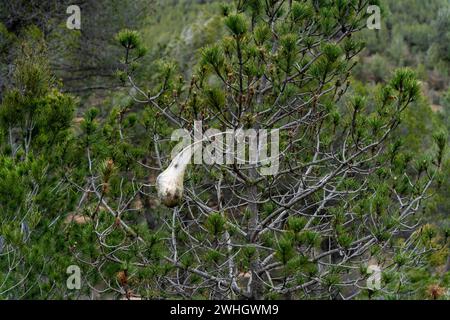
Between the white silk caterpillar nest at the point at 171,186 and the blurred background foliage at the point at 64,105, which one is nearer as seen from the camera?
the white silk caterpillar nest at the point at 171,186

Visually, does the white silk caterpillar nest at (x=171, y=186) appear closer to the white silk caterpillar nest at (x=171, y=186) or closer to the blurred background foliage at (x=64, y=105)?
the white silk caterpillar nest at (x=171, y=186)

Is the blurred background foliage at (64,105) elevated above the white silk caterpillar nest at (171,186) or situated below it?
below

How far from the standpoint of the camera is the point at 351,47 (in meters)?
3.71

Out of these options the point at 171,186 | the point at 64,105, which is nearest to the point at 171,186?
the point at 171,186

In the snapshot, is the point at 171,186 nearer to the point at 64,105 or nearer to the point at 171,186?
the point at 171,186

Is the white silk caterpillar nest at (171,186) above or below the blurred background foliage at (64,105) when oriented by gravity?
above

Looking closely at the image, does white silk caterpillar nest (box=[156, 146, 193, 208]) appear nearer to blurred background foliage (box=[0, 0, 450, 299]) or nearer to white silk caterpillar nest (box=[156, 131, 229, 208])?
white silk caterpillar nest (box=[156, 131, 229, 208])

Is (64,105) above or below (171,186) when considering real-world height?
below

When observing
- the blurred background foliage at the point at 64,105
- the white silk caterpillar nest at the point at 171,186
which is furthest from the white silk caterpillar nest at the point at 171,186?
the blurred background foliage at the point at 64,105

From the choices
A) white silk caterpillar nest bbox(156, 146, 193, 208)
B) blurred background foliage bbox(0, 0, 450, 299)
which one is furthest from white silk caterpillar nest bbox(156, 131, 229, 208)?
blurred background foliage bbox(0, 0, 450, 299)

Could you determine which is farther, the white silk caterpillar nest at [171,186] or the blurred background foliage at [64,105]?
the blurred background foliage at [64,105]

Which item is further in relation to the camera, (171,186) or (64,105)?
(64,105)
